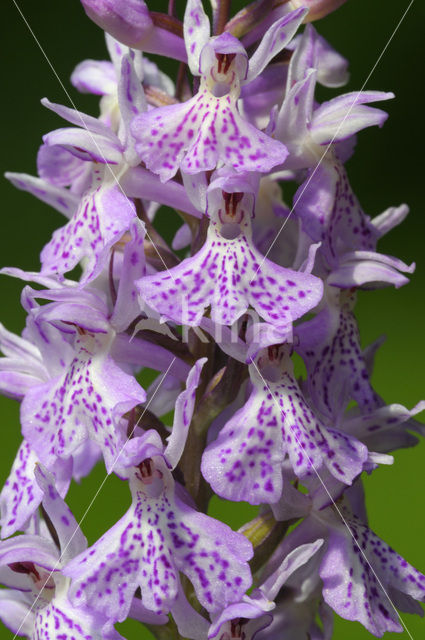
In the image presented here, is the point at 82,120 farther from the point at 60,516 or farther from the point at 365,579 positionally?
the point at 365,579

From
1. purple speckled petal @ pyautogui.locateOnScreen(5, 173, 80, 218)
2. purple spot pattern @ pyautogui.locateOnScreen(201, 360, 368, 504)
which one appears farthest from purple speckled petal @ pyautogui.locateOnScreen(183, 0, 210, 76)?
purple spot pattern @ pyautogui.locateOnScreen(201, 360, 368, 504)

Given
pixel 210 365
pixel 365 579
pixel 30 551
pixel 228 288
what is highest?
pixel 228 288

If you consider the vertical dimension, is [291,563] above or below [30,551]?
above

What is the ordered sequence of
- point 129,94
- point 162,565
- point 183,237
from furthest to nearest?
1. point 183,237
2. point 129,94
3. point 162,565

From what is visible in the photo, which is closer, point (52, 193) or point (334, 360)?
point (334, 360)

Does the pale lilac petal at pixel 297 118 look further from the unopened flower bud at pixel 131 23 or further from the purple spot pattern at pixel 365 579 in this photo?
the purple spot pattern at pixel 365 579

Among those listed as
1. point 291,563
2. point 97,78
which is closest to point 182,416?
point 291,563

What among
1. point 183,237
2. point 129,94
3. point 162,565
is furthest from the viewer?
point 183,237
